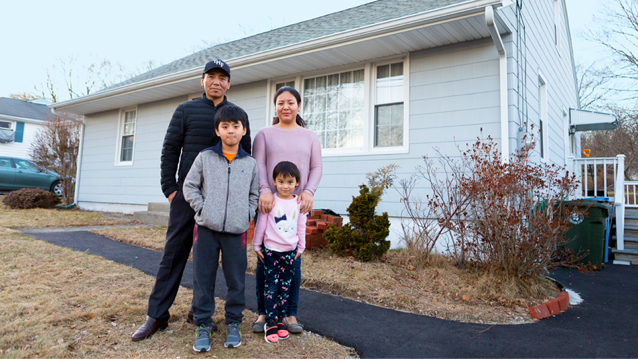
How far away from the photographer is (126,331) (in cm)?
232

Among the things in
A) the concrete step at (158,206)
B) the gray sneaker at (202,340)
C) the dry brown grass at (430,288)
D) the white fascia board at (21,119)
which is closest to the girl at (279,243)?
the gray sneaker at (202,340)

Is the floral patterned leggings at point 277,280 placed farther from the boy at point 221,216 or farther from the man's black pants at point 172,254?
the man's black pants at point 172,254

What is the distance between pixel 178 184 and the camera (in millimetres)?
2320

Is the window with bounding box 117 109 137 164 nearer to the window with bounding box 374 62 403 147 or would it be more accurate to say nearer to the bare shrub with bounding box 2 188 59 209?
the bare shrub with bounding box 2 188 59 209

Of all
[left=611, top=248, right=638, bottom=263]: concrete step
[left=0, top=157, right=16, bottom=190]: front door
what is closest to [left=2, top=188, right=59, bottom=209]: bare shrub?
[left=0, top=157, right=16, bottom=190]: front door

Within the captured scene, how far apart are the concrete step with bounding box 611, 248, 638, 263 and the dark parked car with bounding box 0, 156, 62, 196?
15797 millimetres

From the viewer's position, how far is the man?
2.28 metres

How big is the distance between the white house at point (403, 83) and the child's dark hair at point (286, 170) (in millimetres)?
3488

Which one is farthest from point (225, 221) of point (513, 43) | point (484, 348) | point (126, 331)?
point (513, 43)

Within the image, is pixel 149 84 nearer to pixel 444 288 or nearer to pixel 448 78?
pixel 448 78

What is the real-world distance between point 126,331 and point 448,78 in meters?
5.09

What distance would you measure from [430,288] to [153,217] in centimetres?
640

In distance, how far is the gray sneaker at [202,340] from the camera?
204 centimetres


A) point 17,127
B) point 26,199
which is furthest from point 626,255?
point 17,127
